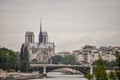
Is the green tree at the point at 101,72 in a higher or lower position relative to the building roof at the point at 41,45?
lower

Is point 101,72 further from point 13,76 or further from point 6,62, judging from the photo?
point 6,62

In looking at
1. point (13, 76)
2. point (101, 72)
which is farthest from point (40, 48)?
point (101, 72)

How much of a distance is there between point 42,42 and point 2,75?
204 feet

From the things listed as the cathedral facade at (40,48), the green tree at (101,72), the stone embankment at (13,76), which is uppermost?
the cathedral facade at (40,48)

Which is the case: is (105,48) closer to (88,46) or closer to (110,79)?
(88,46)

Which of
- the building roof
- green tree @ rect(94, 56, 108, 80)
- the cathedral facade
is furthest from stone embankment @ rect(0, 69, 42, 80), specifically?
the building roof

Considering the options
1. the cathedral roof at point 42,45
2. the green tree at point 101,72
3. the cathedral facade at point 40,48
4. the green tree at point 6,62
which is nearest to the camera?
the green tree at point 101,72

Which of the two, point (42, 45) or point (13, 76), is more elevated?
point (42, 45)

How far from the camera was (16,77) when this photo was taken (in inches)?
1967

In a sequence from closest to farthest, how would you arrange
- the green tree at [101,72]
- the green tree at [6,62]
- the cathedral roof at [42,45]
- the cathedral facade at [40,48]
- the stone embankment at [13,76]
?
the green tree at [101,72] < the stone embankment at [13,76] < the green tree at [6,62] < the cathedral facade at [40,48] < the cathedral roof at [42,45]

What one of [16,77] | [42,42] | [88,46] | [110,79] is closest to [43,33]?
[42,42]

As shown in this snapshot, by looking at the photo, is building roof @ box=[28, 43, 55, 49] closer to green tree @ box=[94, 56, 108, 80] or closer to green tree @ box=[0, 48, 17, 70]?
green tree @ box=[0, 48, 17, 70]

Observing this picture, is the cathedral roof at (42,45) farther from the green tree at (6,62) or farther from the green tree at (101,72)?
the green tree at (101,72)

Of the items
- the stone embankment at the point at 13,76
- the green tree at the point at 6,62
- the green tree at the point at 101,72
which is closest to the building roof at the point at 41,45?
the green tree at the point at 6,62
